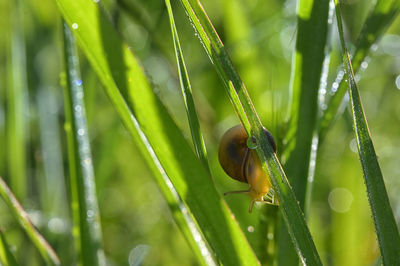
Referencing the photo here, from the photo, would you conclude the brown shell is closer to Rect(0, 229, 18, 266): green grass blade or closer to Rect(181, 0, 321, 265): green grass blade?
Rect(181, 0, 321, 265): green grass blade

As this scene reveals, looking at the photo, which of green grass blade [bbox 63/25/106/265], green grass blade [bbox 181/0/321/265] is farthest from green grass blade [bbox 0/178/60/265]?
green grass blade [bbox 181/0/321/265]

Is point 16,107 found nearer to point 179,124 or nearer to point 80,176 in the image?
point 179,124

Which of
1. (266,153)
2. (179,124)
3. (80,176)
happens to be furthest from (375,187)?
(179,124)

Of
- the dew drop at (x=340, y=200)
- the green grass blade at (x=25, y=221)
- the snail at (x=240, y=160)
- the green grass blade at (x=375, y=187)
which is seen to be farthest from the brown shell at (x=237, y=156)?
the dew drop at (x=340, y=200)

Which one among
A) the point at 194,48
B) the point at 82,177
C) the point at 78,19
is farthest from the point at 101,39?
the point at 194,48

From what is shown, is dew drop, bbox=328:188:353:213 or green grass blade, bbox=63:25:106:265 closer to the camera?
green grass blade, bbox=63:25:106:265

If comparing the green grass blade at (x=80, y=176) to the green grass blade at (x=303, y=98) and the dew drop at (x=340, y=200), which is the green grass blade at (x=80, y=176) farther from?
the dew drop at (x=340, y=200)

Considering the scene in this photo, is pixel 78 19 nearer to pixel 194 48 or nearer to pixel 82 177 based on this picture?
pixel 82 177

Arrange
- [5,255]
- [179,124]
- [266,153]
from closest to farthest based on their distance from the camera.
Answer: [266,153], [5,255], [179,124]
